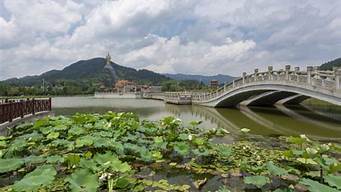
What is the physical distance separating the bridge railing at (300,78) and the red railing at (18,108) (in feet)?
43.7

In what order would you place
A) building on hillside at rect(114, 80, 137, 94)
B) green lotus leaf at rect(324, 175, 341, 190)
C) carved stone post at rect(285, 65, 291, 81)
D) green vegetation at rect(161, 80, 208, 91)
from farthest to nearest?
building on hillside at rect(114, 80, 137, 94) < green vegetation at rect(161, 80, 208, 91) < carved stone post at rect(285, 65, 291, 81) < green lotus leaf at rect(324, 175, 341, 190)

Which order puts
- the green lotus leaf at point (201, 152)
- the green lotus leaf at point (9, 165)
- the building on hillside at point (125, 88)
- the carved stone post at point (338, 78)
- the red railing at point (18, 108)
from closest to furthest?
the green lotus leaf at point (9, 165)
the green lotus leaf at point (201, 152)
the red railing at point (18, 108)
the carved stone post at point (338, 78)
the building on hillside at point (125, 88)

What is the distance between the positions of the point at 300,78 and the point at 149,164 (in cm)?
1401

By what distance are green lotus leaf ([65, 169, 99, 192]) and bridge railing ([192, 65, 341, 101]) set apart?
520 inches

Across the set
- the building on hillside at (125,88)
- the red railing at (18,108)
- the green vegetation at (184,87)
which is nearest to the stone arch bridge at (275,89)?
the red railing at (18,108)

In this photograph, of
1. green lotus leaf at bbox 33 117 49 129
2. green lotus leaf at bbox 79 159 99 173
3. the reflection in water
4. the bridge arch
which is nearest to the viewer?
green lotus leaf at bbox 79 159 99 173

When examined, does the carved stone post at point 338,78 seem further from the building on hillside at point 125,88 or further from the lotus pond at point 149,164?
the building on hillside at point 125,88

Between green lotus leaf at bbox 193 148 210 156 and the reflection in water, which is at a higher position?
green lotus leaf at bbox 193 148 210 156

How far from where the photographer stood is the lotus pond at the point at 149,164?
3977mm

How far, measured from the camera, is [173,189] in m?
4.44

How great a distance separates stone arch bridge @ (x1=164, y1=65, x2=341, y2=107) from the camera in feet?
48.6

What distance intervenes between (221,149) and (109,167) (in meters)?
2.46

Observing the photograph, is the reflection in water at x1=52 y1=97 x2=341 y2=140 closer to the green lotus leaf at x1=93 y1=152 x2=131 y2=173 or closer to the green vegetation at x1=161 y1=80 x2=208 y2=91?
the green lotus leaf at x1=93 y1=152 x2=131 y2=173

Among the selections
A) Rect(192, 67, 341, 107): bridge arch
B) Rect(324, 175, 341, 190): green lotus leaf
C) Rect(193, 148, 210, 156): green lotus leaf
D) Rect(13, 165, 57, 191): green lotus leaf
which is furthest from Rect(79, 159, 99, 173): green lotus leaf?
Rect(192, 67, 341, 107): bridge arch
